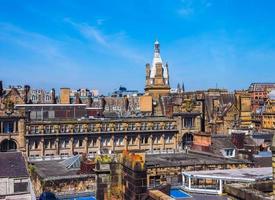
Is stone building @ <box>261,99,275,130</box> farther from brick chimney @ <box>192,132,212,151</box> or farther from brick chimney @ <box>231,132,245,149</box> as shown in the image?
brick chimney @ <box>192,132,212,151</box>

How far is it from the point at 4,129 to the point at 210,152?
112 feet

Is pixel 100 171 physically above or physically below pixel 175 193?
above

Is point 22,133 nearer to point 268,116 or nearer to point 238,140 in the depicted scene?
point 238,140

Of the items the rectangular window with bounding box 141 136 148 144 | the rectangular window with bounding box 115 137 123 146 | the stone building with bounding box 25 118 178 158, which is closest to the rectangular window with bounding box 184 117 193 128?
the stone building with bounding box 25 118 178 158

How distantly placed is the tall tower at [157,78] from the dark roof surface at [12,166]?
69480mm

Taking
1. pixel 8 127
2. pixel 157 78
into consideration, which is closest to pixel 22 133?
pixel 8 127

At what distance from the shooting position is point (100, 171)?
53.3 feet

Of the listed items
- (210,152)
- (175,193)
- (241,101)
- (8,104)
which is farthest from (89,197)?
(241,101)

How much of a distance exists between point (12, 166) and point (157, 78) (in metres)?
77.9

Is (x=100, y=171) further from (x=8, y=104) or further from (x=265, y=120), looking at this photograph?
(x=265, y=120)

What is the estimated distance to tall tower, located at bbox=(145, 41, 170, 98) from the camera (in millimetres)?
107125

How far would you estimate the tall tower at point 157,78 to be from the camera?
351ft

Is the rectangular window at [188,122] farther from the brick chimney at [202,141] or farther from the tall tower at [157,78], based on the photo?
the brick chimney at [202,141]

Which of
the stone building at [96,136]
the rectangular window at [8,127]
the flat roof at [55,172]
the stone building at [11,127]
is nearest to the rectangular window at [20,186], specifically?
the flat roof at [55,172]
